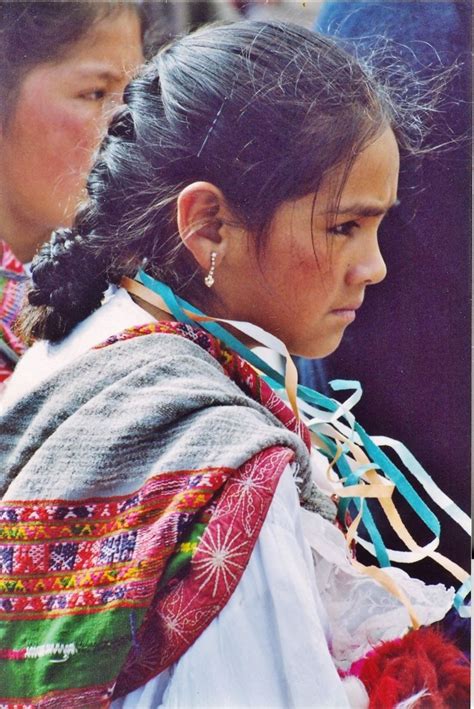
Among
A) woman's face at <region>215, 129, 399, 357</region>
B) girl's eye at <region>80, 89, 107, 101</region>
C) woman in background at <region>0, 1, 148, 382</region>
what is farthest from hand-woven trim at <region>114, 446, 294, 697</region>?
girl's eye at <region>80, 89, 107, 101</region>

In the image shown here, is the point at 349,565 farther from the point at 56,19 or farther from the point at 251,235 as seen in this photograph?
the point at 56,19

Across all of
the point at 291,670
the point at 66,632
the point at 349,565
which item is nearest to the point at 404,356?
the point at 349,565

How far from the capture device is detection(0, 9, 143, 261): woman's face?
164 cm

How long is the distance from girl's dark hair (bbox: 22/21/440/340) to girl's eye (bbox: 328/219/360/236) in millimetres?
90

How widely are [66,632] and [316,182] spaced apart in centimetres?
78

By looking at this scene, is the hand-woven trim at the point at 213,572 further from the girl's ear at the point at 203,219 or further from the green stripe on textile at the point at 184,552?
the girl's ear at the point at 203,219

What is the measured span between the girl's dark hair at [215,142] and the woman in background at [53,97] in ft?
0.46

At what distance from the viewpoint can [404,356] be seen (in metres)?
1.73

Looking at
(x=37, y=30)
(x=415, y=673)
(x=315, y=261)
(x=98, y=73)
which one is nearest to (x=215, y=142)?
(x=315, y=261)

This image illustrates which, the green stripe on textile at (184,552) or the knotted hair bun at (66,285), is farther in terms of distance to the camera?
the knotted hair bun at (66,285)

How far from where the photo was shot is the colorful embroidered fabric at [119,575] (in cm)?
119

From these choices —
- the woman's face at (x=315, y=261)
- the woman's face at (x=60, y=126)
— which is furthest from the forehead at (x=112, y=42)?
the woman's face at (x=315, y=261)

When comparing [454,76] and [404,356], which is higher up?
[454,76]

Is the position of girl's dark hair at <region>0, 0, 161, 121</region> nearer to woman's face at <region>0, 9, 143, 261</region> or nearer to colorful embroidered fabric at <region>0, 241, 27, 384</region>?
woman's face at <region>0, 9, 143, 261</region>
